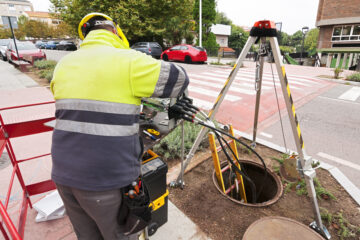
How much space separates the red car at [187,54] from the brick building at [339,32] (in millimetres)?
18780

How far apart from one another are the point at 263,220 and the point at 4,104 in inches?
310

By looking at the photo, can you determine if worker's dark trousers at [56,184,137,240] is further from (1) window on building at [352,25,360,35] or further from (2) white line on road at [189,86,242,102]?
(1) window on building at [352,25,360,35]

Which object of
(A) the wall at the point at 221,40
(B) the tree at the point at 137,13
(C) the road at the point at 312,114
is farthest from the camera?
(A) the wall at the point at 221,40

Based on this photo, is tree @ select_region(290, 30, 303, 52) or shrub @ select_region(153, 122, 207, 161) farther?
tree @ select_region(290, 30, 303, 52)

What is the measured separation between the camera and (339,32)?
2611cm

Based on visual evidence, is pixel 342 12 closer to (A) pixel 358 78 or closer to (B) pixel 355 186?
(A) pixel 358 78

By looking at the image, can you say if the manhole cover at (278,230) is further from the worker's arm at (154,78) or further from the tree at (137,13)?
the tree at (137,13)

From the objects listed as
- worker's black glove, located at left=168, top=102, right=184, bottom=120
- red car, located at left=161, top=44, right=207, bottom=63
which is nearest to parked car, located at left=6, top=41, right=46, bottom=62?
red car, located at left=161, top=44, right=207, bottom=63

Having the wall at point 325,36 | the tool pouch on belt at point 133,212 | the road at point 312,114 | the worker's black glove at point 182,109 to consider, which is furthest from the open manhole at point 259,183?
the wall at point 325,36

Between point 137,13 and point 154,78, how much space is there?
849 inches

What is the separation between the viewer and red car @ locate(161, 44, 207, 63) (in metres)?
15.9

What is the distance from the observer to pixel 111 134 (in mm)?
1305

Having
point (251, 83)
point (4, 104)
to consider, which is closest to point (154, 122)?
point (4, 104)

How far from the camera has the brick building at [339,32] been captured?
78.3ft
